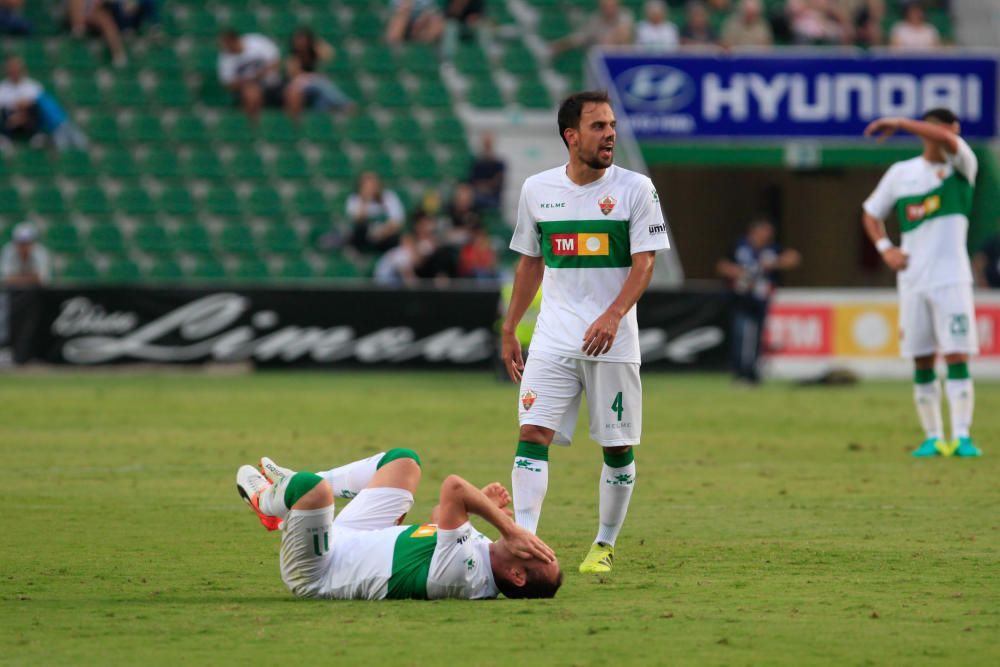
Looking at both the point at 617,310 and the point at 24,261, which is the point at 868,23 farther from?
the point at 617,310

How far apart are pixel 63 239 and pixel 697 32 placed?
34.6 ft

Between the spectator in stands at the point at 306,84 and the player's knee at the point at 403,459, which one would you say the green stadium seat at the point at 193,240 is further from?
the player's knee at the point at 403,459

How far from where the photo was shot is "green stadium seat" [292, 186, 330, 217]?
24.9m

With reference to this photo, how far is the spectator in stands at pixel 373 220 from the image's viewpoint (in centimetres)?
2366

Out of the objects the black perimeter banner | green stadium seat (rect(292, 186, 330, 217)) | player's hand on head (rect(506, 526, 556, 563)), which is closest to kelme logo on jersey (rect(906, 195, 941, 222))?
player's hand on head (rect(506, 526, 556, 563))

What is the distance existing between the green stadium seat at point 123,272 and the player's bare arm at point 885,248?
13.6 meters

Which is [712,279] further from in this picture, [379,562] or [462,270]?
[379,562]

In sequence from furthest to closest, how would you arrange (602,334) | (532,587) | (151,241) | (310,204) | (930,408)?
(310,204) < (151,241) < (930,408) < (602,334) < (532,587)

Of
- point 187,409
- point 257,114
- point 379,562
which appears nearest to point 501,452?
point 187,409

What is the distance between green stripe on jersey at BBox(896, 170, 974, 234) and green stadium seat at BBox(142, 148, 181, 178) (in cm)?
1483

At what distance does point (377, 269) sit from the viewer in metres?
23.3

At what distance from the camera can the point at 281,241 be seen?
2461 centimetres

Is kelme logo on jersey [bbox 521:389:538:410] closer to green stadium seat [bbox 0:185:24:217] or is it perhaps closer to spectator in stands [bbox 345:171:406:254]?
spectator in stands [bbox 345:171:406:254]

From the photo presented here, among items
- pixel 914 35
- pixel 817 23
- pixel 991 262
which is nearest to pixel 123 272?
pixel 817 23
